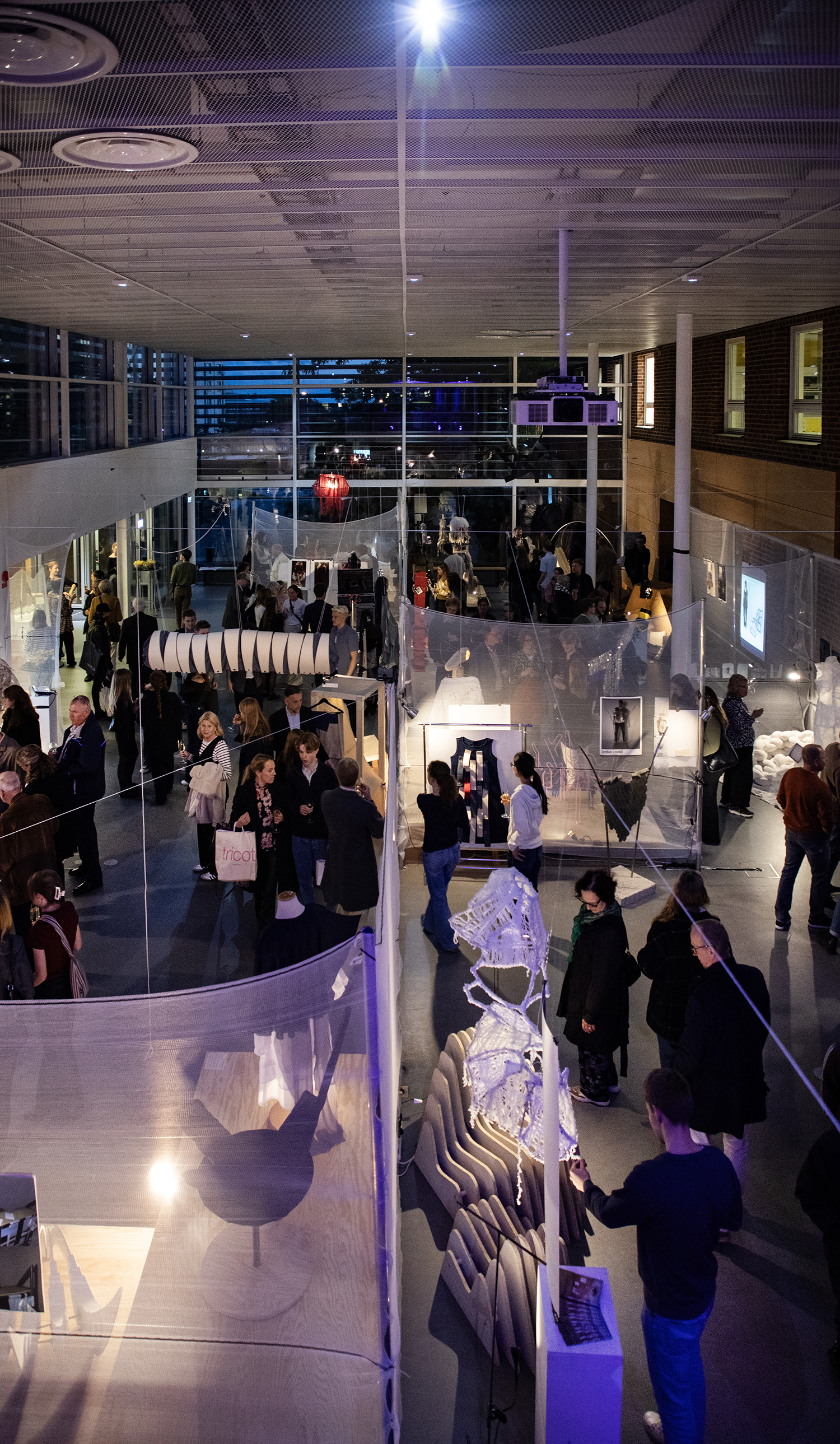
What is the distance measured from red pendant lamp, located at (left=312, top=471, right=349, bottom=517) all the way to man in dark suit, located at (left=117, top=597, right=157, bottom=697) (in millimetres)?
7395

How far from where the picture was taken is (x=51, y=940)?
199 inches

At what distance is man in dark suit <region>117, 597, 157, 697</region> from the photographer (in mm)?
9734

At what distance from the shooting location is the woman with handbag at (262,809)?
6.95 metres

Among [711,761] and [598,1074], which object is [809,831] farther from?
[598,1074]

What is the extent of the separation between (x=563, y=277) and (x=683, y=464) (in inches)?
174

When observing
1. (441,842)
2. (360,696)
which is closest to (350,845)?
(441,842)

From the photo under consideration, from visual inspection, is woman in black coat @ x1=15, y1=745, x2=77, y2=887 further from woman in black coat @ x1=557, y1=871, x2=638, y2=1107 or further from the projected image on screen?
the projected image on screen

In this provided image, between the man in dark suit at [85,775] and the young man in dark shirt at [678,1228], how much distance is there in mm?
4806

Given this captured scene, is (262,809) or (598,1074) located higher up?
(262,809)

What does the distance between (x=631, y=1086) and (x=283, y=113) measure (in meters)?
4.39

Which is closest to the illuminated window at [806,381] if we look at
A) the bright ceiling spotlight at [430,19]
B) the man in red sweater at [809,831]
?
the man in red sweater at [809,831]

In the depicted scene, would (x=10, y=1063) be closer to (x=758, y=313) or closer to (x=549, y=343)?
(x=758, y=313)

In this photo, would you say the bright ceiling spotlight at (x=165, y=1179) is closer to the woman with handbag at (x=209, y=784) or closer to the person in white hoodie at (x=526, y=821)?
the person in white hoodie at (x=526, y=821)

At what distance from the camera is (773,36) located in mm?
3879
